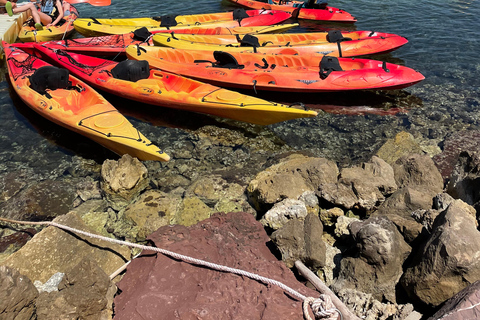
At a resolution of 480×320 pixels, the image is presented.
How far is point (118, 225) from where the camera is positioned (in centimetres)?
397

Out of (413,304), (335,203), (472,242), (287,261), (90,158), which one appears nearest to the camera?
(472,242)

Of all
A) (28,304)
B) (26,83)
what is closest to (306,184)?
(28,304)

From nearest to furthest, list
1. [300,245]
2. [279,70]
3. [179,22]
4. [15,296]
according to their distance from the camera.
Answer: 1. [15,296]
2. [300,245]
3. [279,70]
4. [179,22]

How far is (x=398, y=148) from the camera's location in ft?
16.2

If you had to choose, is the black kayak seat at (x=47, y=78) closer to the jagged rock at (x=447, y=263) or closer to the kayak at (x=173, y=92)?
the kayak at (x=173, y=92)

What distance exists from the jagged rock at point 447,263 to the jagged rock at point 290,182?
1550mm

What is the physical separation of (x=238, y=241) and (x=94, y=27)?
28.6 feet

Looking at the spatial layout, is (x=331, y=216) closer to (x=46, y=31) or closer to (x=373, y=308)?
(x=373, y=308)

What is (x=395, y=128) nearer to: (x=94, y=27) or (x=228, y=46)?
(x=228, y=46)

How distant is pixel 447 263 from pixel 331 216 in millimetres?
1252

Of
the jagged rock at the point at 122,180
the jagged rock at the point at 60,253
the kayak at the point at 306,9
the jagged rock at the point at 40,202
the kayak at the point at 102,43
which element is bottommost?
the jagged rock at the point at 40,202

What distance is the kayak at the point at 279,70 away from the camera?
6199mm

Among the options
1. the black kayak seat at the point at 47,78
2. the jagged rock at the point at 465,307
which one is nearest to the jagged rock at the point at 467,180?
the jagged rock at the point at 465,307

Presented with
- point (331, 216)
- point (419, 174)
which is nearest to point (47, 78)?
point (331, 216)
